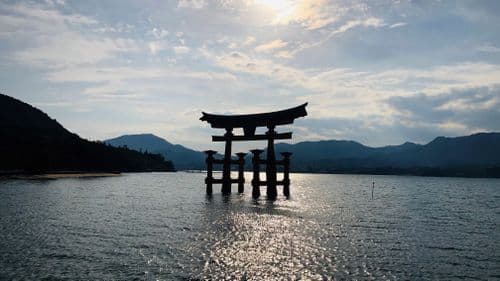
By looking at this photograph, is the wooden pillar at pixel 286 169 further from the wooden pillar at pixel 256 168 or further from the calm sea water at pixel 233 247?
the calm sea water at pixel 233 247

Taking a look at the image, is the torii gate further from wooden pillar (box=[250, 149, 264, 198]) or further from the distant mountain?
the distant mountain

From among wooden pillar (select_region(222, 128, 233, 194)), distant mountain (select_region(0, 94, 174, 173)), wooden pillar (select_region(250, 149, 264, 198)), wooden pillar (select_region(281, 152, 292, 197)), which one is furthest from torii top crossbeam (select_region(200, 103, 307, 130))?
distant mountain (select_region(0, 94, 174, 173))

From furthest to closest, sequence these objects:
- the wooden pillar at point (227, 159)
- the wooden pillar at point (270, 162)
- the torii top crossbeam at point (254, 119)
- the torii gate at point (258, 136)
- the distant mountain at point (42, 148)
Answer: the distant mountain at point (42, 148) < the wooden pillar at point (227, 159) < the wooden pillar at point (270, 162) < the torii gate at point (258, 136) < the torii top crossbeam at point (254, 119)

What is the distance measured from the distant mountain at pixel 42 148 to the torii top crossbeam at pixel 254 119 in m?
52.0

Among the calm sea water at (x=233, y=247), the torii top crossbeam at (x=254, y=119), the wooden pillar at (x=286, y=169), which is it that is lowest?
the calm sea water at (x=233, y=247)

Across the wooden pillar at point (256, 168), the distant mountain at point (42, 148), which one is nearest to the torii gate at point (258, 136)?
the wooden pillar at point (256, 168)

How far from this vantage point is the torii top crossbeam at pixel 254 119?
34.3 meters

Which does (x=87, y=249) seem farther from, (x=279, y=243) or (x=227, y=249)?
(x=279, y=243)

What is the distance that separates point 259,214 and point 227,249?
11.6m

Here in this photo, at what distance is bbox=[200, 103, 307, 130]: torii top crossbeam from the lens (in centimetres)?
3434

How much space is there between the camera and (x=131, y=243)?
51.5 feet

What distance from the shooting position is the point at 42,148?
93.4m

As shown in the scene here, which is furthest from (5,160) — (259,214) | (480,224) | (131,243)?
(480,224)

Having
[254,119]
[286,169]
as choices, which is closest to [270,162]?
[286,169]
